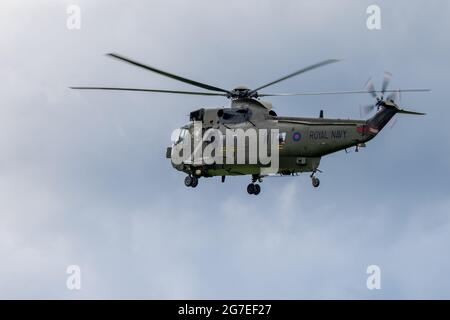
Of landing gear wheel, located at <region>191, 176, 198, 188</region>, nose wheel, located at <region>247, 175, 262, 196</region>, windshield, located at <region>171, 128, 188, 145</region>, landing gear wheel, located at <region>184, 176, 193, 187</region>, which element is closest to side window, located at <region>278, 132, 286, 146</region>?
nose wheel, located at <region>247, 175, 262, 196</region>

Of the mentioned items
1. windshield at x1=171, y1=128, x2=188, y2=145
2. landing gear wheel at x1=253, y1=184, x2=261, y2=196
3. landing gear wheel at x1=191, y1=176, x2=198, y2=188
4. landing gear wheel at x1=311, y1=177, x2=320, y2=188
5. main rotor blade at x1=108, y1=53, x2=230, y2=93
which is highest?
main rotor blade at x1=108, y1=53, x2=230, y2=93

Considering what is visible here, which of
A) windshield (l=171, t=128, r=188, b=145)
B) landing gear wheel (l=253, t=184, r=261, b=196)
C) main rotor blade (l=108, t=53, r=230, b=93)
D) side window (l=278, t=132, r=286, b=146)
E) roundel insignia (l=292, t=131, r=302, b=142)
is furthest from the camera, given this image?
windshield (l=171, t=128, r=188, b=145)

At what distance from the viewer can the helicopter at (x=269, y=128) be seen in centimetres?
7562

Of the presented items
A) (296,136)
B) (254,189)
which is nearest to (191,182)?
(254,189)

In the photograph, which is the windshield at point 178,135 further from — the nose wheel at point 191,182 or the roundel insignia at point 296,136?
the roundel insignia at point 296,136

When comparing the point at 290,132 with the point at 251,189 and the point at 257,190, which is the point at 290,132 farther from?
the point at 251,189

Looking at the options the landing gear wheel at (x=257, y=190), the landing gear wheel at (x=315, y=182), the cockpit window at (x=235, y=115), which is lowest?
the landing gear wheel at (x=257, y=190)

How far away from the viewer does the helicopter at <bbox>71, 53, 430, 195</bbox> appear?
75.6m

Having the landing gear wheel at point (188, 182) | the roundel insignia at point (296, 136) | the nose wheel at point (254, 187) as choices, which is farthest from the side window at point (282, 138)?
the landing gear wheel at point (188, 182)

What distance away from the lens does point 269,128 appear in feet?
261

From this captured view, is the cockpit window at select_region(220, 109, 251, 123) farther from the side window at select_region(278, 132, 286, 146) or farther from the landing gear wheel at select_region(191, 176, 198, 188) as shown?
the landing gear wheel at select_region(191, 176, 198, 188)
